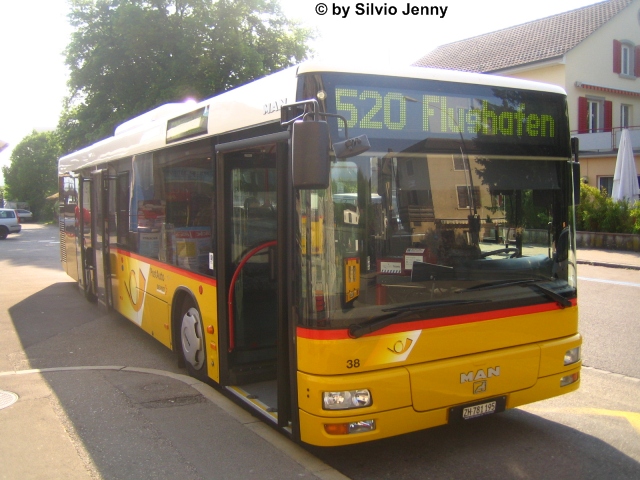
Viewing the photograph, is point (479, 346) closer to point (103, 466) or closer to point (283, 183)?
point (283, 183)

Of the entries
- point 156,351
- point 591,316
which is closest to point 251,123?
point 156,351

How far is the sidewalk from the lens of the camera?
16.5 metres

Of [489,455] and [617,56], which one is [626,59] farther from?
[489,455]

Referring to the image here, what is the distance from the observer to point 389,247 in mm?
4301

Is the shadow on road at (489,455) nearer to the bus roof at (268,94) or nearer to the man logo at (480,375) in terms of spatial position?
the man logo at (480,375)

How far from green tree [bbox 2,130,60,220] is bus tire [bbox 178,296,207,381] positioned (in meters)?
76.1

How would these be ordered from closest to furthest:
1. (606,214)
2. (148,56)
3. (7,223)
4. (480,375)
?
(480,375)
(606,214)
(148,56)
(7,223)

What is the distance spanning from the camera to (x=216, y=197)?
562 centimetres

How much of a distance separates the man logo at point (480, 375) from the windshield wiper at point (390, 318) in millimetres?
501

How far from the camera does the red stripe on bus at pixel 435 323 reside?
4.10 metres

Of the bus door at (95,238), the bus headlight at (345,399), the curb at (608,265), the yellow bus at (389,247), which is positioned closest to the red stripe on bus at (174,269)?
the yellow bus at (389,247)

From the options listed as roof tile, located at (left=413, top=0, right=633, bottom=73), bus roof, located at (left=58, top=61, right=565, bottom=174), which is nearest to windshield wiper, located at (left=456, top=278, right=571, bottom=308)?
bus roof, located at (left=58, top=61, right=565, bottom=174)

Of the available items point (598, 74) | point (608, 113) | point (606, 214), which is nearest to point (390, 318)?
point (606, 214)

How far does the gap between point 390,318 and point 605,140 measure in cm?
2722
